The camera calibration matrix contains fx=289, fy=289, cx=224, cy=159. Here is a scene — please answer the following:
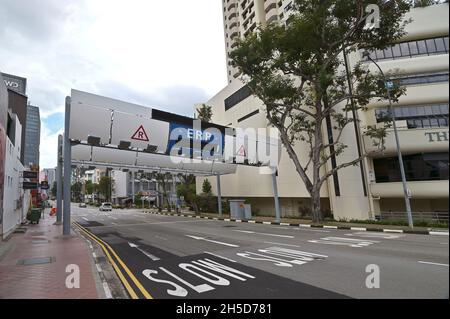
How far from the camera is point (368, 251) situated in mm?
10688

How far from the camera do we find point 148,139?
20906 millimetres

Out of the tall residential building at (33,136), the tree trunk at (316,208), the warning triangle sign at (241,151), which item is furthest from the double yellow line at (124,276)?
the tall residential building at (33,136)

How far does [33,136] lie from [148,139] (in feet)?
341

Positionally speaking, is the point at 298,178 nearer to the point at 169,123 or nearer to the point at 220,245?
the point at 169,123

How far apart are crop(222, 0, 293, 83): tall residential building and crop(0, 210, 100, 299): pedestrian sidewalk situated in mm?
49582

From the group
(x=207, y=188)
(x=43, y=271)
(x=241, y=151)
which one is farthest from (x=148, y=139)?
(x=207, y=188)

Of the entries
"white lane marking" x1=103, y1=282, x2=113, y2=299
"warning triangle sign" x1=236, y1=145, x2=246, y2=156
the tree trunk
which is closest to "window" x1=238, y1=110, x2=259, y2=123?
"warning triangle sign" x1=236, y1=145, x2=246, y2=156

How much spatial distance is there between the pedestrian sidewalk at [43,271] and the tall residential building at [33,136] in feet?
324

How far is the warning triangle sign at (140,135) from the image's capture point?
20166 millimetres

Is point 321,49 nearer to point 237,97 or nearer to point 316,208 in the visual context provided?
point 316,208

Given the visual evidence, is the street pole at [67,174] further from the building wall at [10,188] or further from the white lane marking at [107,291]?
the white lane marking at [107,291]

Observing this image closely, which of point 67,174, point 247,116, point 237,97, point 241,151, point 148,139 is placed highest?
point 237,97

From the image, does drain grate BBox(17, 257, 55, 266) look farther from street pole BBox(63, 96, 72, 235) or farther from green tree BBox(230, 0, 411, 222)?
green tree BBox(230, 0, 411, 222)
